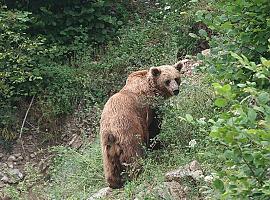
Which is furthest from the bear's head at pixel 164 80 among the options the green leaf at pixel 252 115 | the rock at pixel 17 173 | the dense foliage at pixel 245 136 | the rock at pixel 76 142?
the green leaf at pixel 252 115

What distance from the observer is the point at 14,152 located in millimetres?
11250

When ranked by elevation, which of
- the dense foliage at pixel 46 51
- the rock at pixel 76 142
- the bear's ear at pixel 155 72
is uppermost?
the bear's ear at pixel 155 72

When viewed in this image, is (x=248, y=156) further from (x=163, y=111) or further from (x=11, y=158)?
(x=11, y=158)

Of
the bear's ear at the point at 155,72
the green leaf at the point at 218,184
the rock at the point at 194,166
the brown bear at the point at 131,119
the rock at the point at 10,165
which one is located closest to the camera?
the green leaf at the point at 218,184

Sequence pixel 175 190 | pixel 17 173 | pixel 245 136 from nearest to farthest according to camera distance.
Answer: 1. pixel 245 136
2. pixel 175 190
3. pixel 17 173

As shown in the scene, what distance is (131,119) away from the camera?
7324 millimetres

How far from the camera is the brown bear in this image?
23.6 ft

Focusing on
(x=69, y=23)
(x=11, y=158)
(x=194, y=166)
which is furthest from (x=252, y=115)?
(x=69, y=23)

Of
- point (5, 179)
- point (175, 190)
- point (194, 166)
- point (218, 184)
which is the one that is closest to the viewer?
point (218, 184)

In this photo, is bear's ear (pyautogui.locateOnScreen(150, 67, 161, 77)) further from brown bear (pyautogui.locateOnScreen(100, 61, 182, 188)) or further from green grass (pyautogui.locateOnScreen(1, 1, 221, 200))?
green grass (pyautogui.locateOnScreen(1, 1, 221, 200))

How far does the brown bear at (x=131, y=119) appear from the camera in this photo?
23.6 ft

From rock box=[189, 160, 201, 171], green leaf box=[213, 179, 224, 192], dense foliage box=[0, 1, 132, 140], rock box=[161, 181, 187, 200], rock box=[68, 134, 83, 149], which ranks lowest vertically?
rock box=[68, 134, 83, 149]

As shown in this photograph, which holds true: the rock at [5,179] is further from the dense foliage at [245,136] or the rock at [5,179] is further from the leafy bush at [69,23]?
the dense foliage at [245,136]

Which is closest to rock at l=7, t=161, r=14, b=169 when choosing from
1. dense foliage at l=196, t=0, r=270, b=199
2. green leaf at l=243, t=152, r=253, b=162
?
dense foliage at l=196, t=0, r=270, b=199
